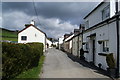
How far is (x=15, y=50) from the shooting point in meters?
7.26

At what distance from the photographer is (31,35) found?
117ft

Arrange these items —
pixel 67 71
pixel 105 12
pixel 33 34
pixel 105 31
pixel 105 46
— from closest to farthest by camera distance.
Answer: pixel 67 71
pixel 105 31
pixel 105 46
pixel 105 12
pixel 33 34

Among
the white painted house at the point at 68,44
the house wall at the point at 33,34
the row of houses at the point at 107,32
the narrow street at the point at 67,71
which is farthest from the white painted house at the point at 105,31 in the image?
the house wall at the point at 33,34

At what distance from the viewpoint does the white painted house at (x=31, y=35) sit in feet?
116

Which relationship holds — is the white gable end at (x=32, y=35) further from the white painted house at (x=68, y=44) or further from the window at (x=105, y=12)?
the window at (x=105, y=12)

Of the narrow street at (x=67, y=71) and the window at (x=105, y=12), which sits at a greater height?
the window at (x=105, y=12)

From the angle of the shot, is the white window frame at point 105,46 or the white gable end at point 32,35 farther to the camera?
the white gable end at point 32,35

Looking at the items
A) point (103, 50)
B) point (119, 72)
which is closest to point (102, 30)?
point (103, 50)

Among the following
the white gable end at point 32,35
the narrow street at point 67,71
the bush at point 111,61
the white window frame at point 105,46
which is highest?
the white gable end at point 32,35

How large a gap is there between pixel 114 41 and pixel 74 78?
3819 millimetres

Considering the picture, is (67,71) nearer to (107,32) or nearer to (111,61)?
(111,61)

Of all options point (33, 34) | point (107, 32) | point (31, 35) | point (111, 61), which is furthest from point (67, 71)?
point (31, 35)

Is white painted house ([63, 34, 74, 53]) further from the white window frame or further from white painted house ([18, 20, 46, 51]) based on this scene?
the white window frame

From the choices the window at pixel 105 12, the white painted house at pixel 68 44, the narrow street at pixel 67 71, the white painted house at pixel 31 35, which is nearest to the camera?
the narrow street at pixel 67 71
